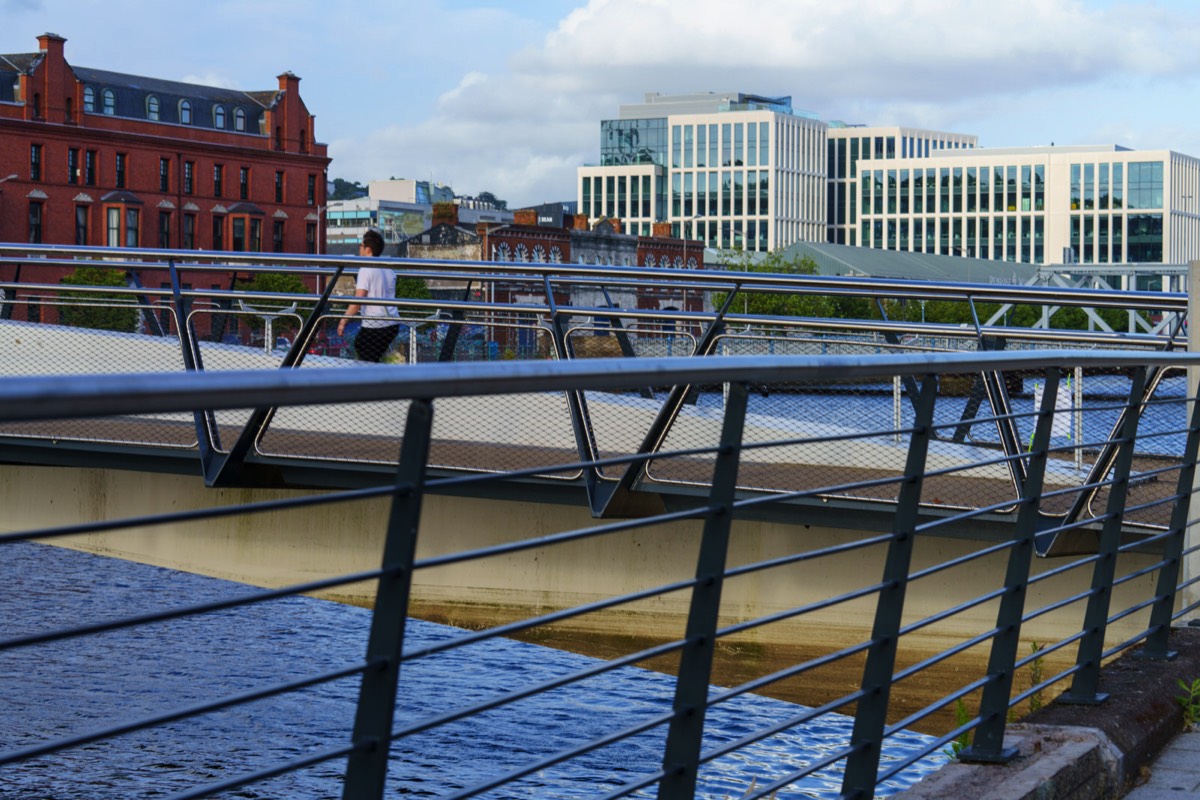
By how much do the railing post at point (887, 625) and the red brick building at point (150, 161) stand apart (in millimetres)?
70689

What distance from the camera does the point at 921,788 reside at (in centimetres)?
337

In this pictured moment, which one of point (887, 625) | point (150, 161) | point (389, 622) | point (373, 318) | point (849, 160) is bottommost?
point (887, 625)

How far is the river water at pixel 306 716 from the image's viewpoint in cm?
1026

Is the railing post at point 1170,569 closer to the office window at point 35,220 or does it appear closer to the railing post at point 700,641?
the railing post at point 700,641

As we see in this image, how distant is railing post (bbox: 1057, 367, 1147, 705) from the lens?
4250 mm

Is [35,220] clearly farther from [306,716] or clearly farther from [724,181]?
[724,181]

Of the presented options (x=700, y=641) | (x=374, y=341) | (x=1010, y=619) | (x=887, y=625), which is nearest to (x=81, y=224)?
(x=374, y=341)

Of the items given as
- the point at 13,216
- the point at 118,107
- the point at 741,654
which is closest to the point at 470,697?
the point at 741,654

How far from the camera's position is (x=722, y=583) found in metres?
3.61

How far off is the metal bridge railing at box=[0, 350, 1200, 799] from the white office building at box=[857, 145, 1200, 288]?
380 ft

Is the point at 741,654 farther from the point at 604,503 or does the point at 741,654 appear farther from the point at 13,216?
the point at 13,216

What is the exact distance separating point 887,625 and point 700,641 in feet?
2.42

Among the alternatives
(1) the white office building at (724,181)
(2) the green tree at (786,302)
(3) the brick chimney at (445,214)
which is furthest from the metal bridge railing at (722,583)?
(1) the white office building at (724,181)

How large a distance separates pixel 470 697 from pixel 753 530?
4.59 m
